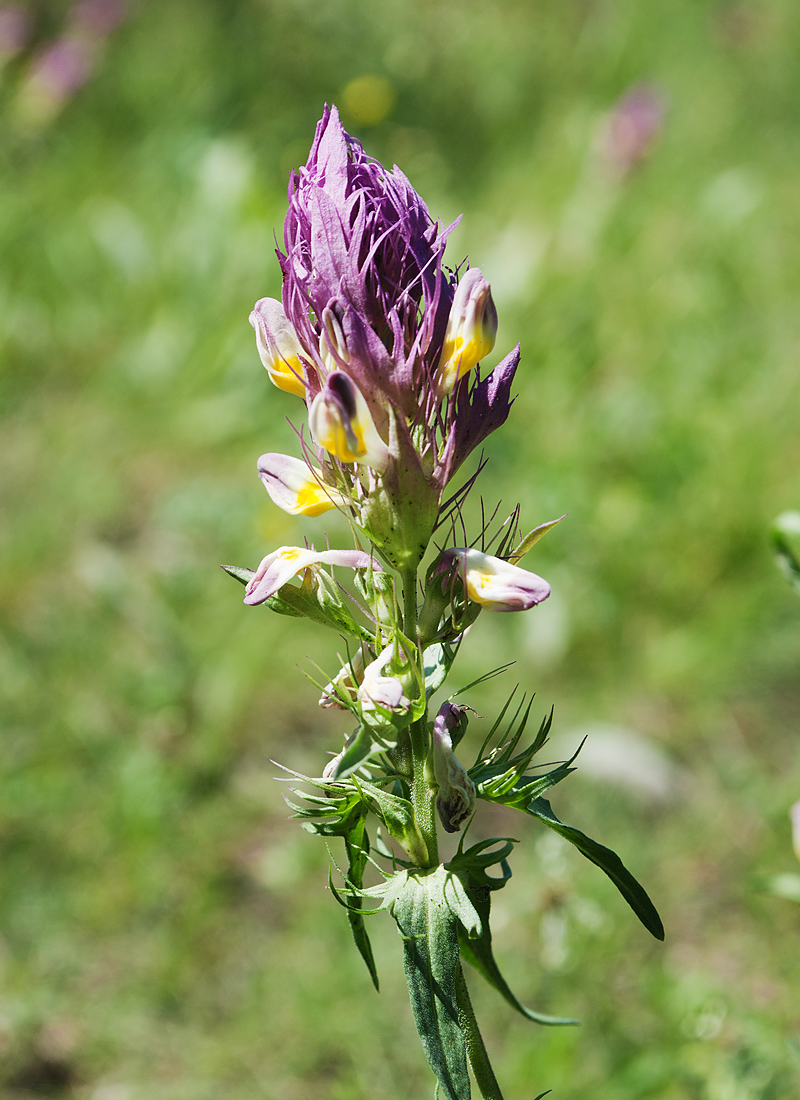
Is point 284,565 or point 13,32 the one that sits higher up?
point 13,32

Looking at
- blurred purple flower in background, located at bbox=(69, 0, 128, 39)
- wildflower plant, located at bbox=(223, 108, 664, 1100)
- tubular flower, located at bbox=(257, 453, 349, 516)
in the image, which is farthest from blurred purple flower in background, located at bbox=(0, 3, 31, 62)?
tubular flower, located at bbox=(257, 453, 349, 516)

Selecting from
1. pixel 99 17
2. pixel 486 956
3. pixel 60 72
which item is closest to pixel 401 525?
pixel 486 956

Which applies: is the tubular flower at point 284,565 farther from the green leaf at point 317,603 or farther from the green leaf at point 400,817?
the green leaf at point 400,817

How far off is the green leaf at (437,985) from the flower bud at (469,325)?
0.62m

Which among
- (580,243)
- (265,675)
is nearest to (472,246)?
(580,243)

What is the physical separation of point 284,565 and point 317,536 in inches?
92.5

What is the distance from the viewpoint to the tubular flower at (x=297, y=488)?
3.50 feet

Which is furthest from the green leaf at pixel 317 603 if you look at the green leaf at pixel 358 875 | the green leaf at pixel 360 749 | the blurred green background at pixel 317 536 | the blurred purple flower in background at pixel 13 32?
the blurred purple flower in background at pixel 13 32

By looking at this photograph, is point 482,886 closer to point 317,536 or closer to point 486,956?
point 486,956

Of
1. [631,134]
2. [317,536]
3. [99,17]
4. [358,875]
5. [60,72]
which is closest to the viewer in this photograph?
[358,875]

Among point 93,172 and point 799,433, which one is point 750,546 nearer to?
point 799,433

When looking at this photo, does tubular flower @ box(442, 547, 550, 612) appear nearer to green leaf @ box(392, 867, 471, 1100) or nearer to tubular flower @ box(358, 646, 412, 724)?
tubular flower @ box(358, 646, 412, 724)

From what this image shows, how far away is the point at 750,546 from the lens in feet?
11.3

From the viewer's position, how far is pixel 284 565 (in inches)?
39.7
